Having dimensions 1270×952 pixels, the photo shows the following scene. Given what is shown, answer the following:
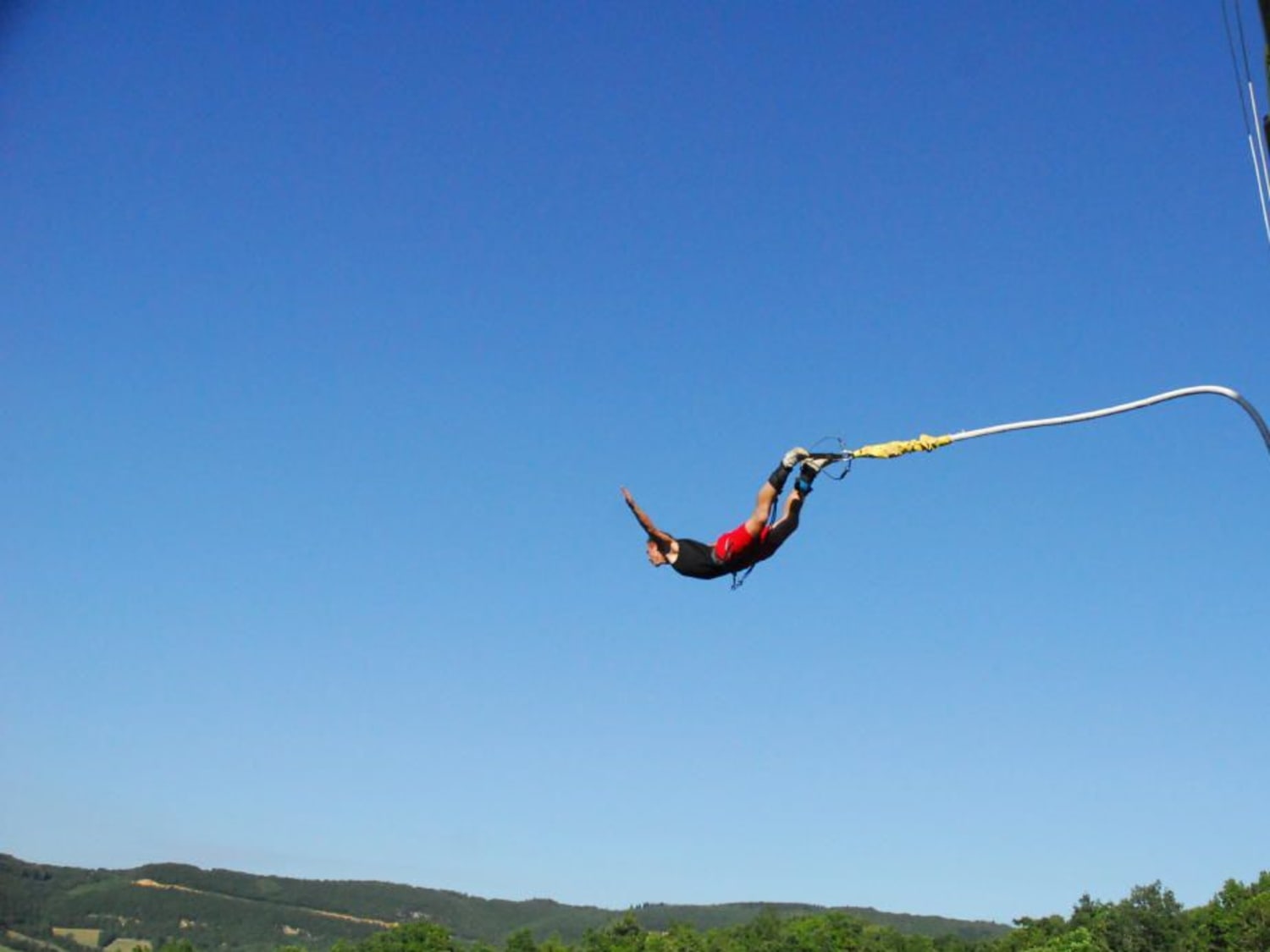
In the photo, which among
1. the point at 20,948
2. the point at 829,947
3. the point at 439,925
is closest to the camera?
the point at 829,947

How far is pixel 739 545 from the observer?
15.2 meters

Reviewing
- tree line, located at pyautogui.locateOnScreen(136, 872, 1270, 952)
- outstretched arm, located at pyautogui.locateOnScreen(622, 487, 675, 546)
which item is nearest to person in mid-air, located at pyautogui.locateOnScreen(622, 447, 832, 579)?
outstretched arm, located at pyautogui.locateOnScreen(622, 487, 675, 546)

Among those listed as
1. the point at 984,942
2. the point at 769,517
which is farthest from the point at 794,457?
the point at 984,942

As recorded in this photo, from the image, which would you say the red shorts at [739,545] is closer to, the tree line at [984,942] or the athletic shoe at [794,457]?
the athletic shoe at [794,457]

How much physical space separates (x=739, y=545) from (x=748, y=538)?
15 cm

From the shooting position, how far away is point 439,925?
12606 cm

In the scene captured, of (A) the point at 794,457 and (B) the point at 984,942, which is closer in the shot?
(A) the point at 794,457

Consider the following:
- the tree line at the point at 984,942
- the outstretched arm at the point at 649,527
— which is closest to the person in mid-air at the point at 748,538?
the outstretched arm at the point at 649,527

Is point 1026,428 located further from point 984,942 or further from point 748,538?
point 984,942

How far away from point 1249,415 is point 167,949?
15885 cm

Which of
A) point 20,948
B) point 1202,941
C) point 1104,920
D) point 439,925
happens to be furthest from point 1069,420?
point 20,948

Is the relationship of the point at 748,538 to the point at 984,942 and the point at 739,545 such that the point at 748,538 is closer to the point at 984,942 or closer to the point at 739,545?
the point at 739,545

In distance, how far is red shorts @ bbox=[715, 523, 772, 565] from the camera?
15086 mm

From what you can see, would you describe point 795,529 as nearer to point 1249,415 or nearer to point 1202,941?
point 1249,415
